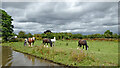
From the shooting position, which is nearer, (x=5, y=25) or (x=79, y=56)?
(x=79, y=56)

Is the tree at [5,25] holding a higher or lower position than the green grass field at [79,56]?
higher

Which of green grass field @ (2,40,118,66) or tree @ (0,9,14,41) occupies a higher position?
tree @ (0,9,14,41)

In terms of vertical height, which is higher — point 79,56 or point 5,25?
point 5,25

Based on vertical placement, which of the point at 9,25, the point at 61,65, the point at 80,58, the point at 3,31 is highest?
the point at 9,25

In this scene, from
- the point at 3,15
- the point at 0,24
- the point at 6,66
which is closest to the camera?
the point at 6,66

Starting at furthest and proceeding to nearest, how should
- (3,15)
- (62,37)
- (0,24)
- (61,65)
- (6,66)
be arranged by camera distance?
(62,37) < (3,15) < (0,24) < (61,65) < (6,66)

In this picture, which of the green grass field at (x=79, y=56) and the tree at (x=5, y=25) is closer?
the green grass field at (x=79, y=56)

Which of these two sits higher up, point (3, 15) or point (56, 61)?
point (3, 15)

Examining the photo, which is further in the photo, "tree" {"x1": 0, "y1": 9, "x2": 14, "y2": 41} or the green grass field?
"tree" {"x1": 0, "y1": 9, "x2": 14, "y2": 41}

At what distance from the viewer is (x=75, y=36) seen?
40.0 meters

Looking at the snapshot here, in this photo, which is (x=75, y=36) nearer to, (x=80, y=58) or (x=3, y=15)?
(x=3, y=15)

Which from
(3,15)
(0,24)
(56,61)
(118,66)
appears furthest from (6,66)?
(3,15)

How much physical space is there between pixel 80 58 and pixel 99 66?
69.9 inches

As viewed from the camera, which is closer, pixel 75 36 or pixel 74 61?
pixel 74 61
